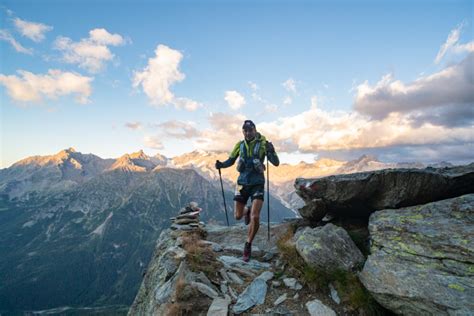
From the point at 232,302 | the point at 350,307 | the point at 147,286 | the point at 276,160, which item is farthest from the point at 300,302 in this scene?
the point at 147,286

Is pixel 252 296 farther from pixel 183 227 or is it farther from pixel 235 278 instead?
pixel 183 227

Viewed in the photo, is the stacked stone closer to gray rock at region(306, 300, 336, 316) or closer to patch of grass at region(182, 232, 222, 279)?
patch of grass at region(182, 232, 222, 279)

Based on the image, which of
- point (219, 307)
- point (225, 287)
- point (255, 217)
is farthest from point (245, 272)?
point (219, 307)

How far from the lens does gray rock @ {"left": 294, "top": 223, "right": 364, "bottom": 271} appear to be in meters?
Answer: 9.19

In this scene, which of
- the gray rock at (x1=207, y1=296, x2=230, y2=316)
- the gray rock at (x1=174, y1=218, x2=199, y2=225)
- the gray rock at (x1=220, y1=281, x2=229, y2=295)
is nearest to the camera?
the gray rock at (x1=207, y1=296, x2=230, y2=316)

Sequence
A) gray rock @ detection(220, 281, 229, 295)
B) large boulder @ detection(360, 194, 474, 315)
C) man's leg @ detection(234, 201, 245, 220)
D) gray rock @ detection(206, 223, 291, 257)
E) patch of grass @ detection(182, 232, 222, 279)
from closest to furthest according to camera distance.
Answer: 1. large boulder @ detection(360, 194, 474, 315)
2. gray rock @ detection(220, 281, 229, 295)
3. patch of grass @ detection(182, 232, 222, 279)
4. man's leg @ detection(234, 201, 245, 220)
5. gray rock @ detection(206, 223, 291, 257)

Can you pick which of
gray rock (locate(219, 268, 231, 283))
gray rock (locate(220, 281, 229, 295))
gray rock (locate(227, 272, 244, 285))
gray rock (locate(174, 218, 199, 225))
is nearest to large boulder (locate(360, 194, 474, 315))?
gray rock (locate(227, 272, 244, 285))

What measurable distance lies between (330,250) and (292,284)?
1.83 meters

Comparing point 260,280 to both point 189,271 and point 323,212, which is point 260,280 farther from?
point 323,212

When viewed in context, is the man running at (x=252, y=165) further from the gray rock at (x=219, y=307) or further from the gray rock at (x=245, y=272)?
the gray rock at (x=219, y=307)

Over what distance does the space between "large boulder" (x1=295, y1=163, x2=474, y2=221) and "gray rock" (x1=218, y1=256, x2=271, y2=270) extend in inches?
130

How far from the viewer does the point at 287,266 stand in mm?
11109

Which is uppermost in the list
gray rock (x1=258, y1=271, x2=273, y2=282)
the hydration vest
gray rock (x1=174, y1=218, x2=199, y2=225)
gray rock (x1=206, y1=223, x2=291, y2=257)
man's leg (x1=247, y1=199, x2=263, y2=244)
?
the hydration vest

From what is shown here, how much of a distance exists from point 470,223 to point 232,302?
7.46m
